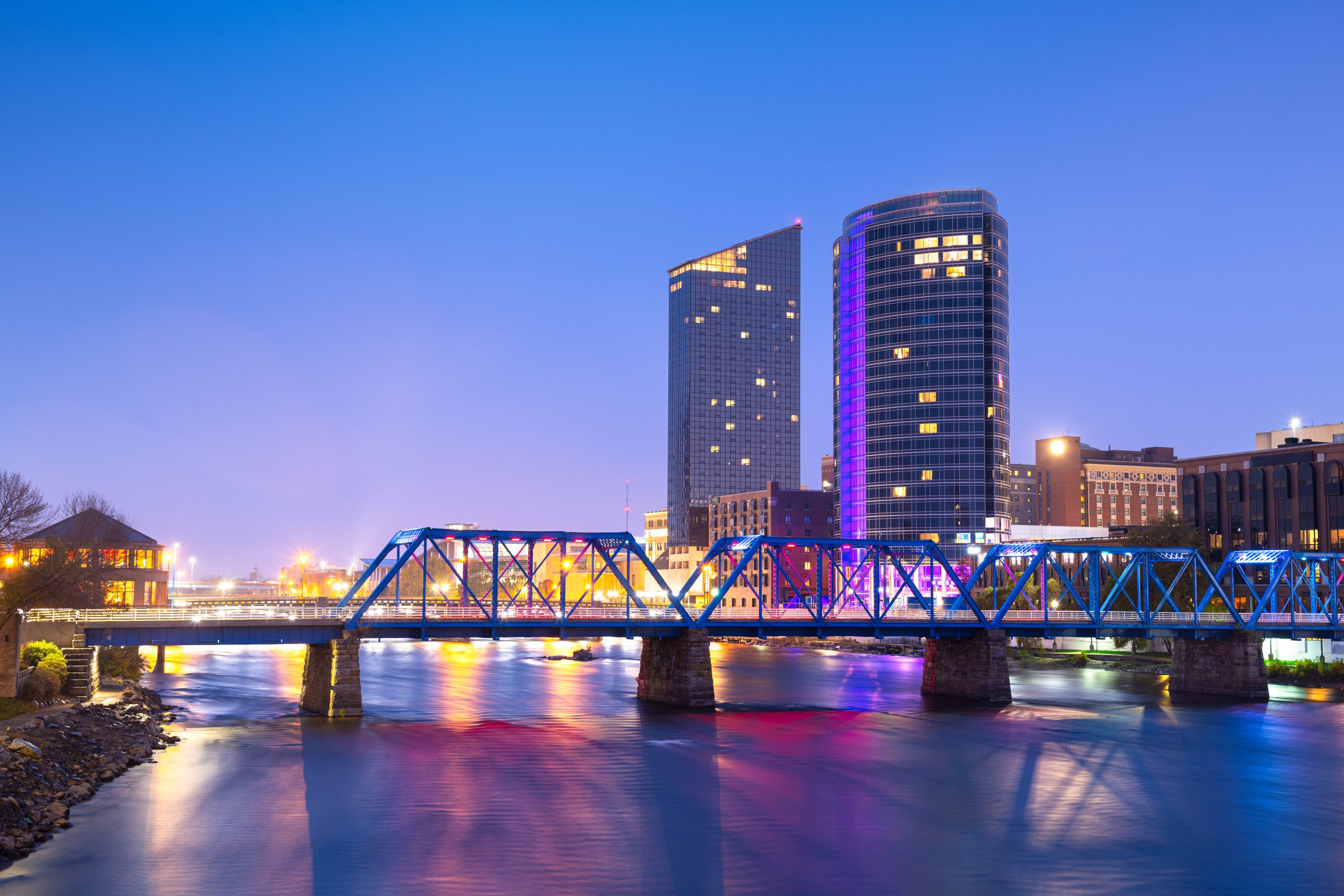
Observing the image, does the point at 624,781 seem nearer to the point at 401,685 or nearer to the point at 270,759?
the point at 270,759

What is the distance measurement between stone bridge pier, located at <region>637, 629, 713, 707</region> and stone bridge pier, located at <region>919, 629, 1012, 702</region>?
2182 cm

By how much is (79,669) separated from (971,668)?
63.2 m

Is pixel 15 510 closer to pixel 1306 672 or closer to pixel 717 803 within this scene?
pixel 717 803

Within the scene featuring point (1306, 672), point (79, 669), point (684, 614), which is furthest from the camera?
point (1306, 672)

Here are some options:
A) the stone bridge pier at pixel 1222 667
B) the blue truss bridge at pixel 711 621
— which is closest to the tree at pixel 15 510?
the blue truss bridge at pixel 711 621

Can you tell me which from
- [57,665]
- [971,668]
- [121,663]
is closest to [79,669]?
[57,665]

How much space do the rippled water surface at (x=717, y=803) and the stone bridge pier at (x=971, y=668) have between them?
8.45 ft

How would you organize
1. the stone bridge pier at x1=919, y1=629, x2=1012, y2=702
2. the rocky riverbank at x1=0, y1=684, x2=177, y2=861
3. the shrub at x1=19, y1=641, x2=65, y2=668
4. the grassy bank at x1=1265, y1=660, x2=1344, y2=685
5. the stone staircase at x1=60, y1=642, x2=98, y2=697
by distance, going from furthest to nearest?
the grassy bank at x1=1265, y1=660, x2=1344, y2=685, the stone bridge pier at x1=919, y1=629, x2=1012, y2=702, the stone staircase at x1=60, y1=642, x2=98, y2=697, the shrub at x1=19, y1=641, x2=65, y2=668, the rocky riverbank at x1=0, y1=684, x2=177, y2=861

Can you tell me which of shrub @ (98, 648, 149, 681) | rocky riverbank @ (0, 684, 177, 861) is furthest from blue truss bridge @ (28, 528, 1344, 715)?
rocky riverbank @ (0, 684, 177, 861)

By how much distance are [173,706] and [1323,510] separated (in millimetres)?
129142

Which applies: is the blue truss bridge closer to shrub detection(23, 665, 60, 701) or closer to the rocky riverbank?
shrub detection(23, 665, 60, 701)

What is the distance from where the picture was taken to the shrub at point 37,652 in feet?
211

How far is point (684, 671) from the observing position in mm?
85000

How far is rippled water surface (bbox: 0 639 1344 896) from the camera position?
3956 cm
